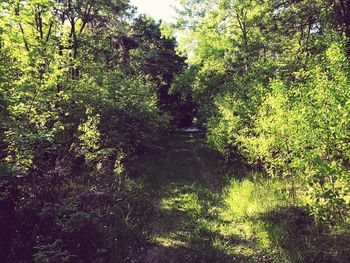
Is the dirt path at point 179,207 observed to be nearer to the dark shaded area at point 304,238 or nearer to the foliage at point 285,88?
the dark shaded area at point 304,238

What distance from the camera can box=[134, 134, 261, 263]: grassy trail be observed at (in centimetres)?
641

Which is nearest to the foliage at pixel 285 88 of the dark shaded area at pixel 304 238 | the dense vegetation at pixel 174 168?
the dense vegetation at pixel 174 168

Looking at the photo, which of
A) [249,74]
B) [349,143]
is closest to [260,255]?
[349,143]

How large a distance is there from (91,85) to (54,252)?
8436 mm

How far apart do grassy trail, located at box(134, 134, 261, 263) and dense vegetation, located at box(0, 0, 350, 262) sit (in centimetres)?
5

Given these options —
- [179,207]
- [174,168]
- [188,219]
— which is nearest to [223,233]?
[188,219]

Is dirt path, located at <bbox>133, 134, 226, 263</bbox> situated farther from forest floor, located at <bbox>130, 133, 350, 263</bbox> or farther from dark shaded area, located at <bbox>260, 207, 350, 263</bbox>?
dark shaded area, located at <bbox>260, 207, 350, 263</bbox>

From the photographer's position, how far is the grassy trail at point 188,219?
21.0 ft

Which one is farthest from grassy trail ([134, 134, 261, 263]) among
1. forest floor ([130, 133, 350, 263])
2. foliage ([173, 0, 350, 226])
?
foliage ([173, 0, 350, 226])

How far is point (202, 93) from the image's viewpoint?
80.5ft

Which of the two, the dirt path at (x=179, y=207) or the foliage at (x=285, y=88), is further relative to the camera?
the dirt path at (x=179, y=207)

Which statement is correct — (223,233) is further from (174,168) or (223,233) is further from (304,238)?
(174,168)

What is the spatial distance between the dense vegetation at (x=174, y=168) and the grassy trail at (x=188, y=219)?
0.05 m

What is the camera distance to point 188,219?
334 inches
